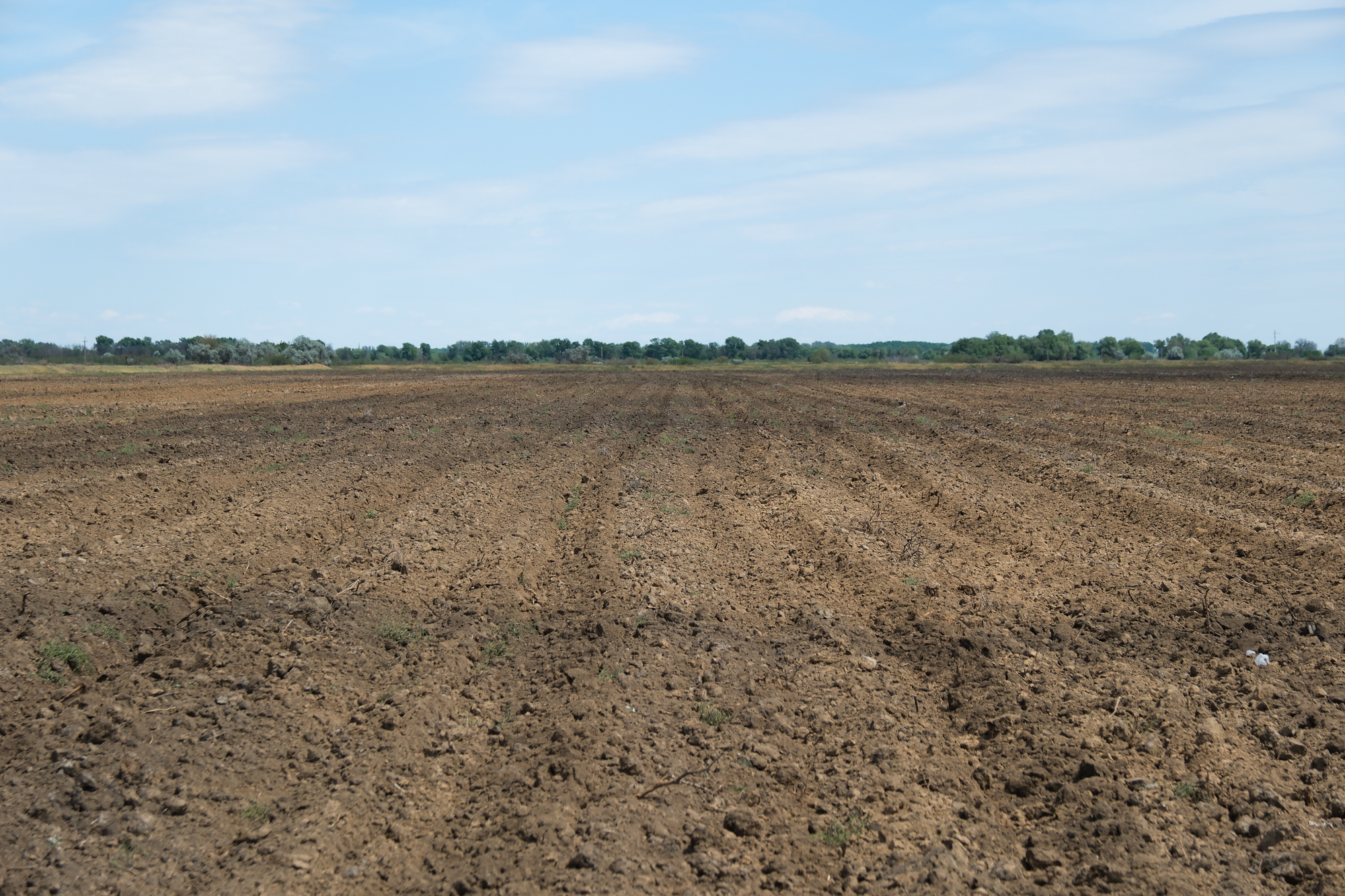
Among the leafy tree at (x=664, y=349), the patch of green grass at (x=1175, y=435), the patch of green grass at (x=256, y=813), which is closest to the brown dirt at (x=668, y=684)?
the patch of green grass at (x=256, y=813)

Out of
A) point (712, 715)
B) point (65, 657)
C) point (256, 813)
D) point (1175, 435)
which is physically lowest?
point (256, 813)

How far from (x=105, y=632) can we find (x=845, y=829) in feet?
16.6

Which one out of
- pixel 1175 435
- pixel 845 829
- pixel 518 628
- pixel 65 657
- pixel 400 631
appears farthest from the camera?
pixel 1175 435

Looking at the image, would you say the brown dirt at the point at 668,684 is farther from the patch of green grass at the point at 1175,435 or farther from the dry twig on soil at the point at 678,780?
the patch of green grass at the point at 1175,435

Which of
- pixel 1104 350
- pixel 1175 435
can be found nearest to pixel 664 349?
pixel 1104 350

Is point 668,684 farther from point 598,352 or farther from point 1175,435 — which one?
point 598,352

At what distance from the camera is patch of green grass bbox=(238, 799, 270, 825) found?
412cm

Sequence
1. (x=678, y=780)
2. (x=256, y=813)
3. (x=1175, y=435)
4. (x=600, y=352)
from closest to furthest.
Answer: (x=256, y=813)
(x=678, y=780)
(x=1175, y=435)
(x=600, y=352)

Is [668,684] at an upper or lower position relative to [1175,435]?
lower

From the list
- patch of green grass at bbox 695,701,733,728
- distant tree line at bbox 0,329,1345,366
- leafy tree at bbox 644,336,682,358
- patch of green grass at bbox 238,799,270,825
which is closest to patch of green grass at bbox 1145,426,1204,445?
patch of green grass at bbox 695,701,733,728

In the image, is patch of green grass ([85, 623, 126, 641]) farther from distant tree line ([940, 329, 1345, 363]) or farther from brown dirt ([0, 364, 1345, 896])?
distant tree line ([940, 329, 1345, 363])

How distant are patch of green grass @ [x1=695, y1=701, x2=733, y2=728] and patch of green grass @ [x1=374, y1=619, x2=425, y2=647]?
224 centimetres

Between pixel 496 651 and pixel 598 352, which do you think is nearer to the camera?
pixel 496 651

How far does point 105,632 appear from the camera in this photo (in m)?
6.09
